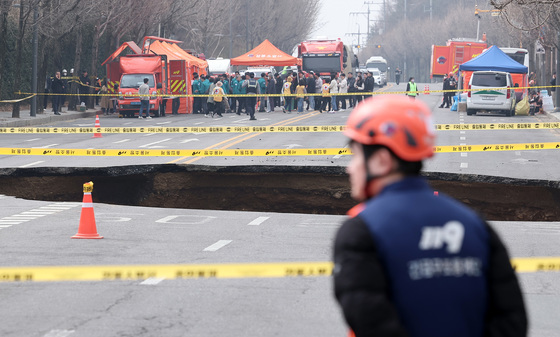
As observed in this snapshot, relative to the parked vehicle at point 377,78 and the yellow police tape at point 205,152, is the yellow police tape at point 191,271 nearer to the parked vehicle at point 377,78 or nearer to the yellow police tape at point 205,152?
the yellow police tape at point 205,152

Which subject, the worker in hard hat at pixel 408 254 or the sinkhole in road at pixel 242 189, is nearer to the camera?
the worker in hard hat at pixel 408 254

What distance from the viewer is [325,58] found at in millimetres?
58250

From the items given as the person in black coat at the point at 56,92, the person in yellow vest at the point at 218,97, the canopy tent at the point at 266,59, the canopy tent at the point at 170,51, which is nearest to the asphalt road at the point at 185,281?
the person in yellow vest at the point at 218,97

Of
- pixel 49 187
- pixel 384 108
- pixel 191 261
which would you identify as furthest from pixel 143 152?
pixel 384 108

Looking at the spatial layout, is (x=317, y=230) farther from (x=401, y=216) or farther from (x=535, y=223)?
(x=401, y=216)

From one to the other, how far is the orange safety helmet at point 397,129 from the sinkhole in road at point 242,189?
49.9 feet

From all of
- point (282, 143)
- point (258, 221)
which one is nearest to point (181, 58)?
point (282, 143)

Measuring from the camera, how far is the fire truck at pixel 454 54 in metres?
64.4

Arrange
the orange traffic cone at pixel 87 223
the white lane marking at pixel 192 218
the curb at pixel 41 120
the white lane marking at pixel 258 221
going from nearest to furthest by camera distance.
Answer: the orange traffic cone at pixel 87 223 → the white lane marking at pixel 258 221 → the white lane marking at pixel 192 218 → the curb at pixel 41 120

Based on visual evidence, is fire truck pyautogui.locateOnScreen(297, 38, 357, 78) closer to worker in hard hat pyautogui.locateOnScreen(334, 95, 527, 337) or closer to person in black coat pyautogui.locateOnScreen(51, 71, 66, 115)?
person in black coat pyautogui.locateOnScreen(51, 71, 66, 115)

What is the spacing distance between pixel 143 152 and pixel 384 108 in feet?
63.3

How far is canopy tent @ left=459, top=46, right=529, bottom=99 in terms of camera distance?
43.0 m

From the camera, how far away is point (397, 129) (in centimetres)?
296

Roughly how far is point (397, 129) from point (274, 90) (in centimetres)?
4256
